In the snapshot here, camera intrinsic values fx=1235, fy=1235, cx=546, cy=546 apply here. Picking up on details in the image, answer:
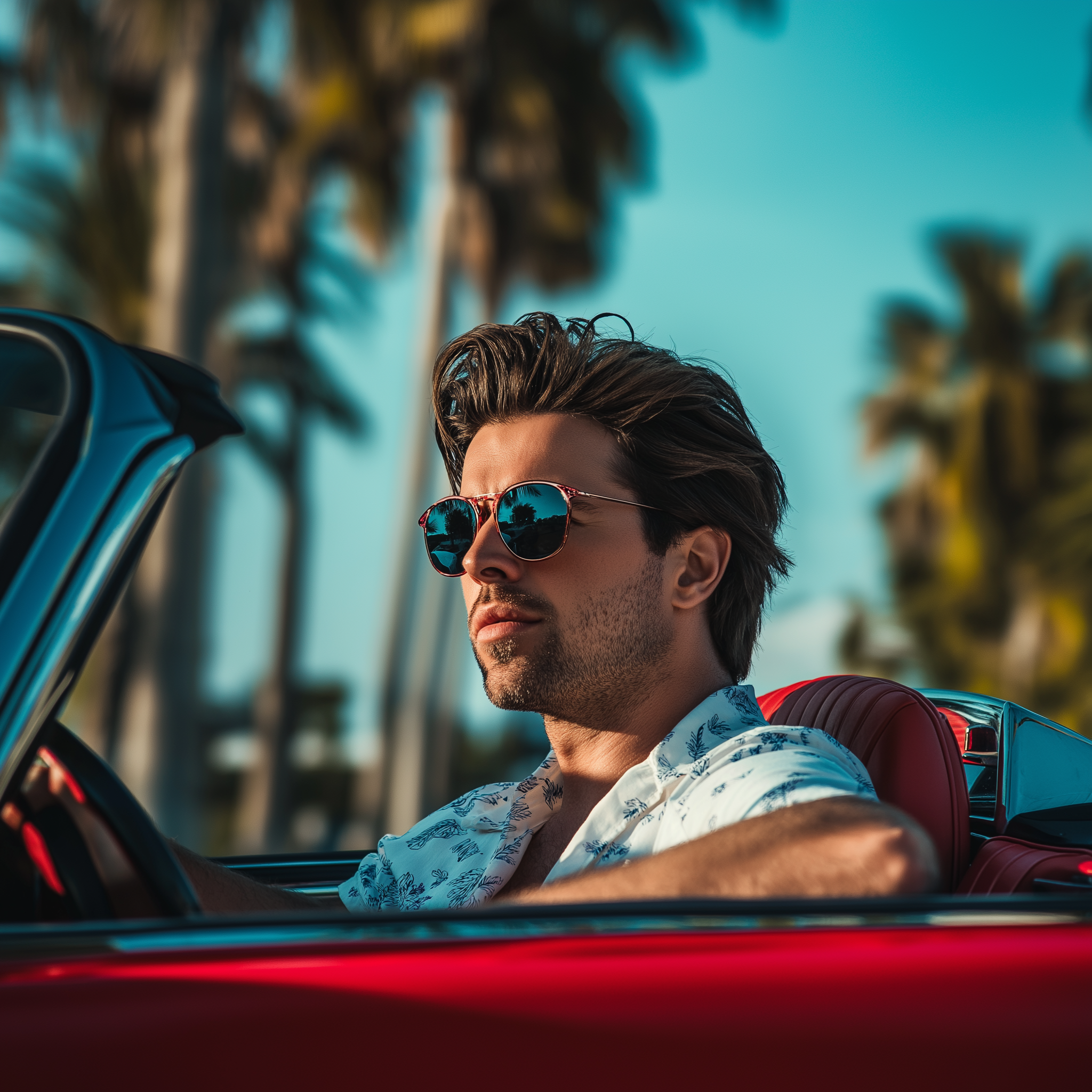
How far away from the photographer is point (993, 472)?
2595 centimetres

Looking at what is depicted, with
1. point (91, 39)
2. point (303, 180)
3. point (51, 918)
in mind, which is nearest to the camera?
point (51, 918)

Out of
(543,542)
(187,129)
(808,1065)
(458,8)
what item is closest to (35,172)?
(458,8)

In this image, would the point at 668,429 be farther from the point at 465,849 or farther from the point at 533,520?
the point at 465,849

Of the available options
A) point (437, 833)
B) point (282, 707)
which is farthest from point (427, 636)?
point (437, 833)

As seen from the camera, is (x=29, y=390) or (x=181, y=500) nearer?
(x=29, y=390)

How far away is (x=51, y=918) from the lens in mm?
1337

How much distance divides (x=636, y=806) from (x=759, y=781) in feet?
1.27

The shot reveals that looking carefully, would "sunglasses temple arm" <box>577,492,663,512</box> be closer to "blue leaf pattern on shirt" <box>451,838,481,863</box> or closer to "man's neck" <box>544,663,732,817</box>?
"man's neck" <box>544,663,732,817</box>

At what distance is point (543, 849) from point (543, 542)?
1.86ft

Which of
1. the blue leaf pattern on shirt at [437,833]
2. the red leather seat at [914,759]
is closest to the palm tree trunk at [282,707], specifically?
the blue leaf pattern on shirt at [437,833]

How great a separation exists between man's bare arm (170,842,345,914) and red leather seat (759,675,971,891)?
0.96 meters

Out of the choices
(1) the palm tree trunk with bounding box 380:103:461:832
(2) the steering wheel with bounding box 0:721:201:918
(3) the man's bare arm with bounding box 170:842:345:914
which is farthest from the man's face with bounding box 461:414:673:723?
(1) the palm tree trunk with bounding box 380:103:461:832

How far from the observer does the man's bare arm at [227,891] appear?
2.01m

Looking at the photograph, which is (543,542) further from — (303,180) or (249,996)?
(303,180)
